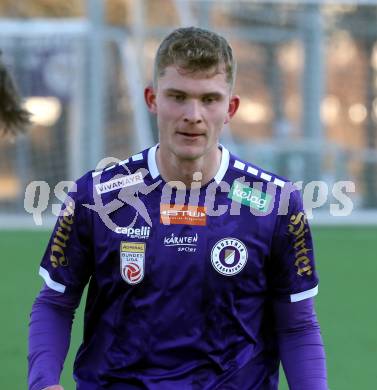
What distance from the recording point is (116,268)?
2.89 meters

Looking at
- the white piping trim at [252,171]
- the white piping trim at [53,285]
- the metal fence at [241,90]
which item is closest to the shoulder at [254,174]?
the white piping trim at [252,171]

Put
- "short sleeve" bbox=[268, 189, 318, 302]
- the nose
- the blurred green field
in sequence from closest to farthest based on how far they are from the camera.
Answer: the nose
"short sleeve" bbox=[268, 189, 318, 302]
the blurred green field

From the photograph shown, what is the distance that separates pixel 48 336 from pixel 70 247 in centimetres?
26

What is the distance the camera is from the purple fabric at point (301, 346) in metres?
2.85

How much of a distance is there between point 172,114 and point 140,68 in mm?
9467

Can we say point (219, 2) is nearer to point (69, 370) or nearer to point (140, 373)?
point (69, 370)

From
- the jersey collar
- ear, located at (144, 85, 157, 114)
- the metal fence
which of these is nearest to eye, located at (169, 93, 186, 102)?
ear, located at (144, 85, 157, 114)

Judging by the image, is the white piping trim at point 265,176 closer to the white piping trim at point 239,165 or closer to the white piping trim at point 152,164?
the white piping trim at point 239,165

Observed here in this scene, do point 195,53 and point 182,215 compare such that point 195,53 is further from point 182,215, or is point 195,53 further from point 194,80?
point 182,215

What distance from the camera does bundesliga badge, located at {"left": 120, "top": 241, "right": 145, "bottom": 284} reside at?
Result: 112 inches

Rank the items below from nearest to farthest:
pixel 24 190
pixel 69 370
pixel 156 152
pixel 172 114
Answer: pixel 172 114, pixel 156 152, pixel 69 370, pixel 24 190

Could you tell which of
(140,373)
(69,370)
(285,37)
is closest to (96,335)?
(140,373)

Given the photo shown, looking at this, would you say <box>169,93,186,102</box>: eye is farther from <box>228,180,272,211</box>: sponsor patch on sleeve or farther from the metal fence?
the metal fence

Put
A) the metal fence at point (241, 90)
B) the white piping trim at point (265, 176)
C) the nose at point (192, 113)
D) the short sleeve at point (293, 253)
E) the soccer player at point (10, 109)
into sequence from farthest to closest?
the metal fence at point (241, 90)
the soccer player at point (10, 109)
the white piping trim at point (265, 176)
the short sleeve at point (293, 253)
the nose at point (192, 113)
